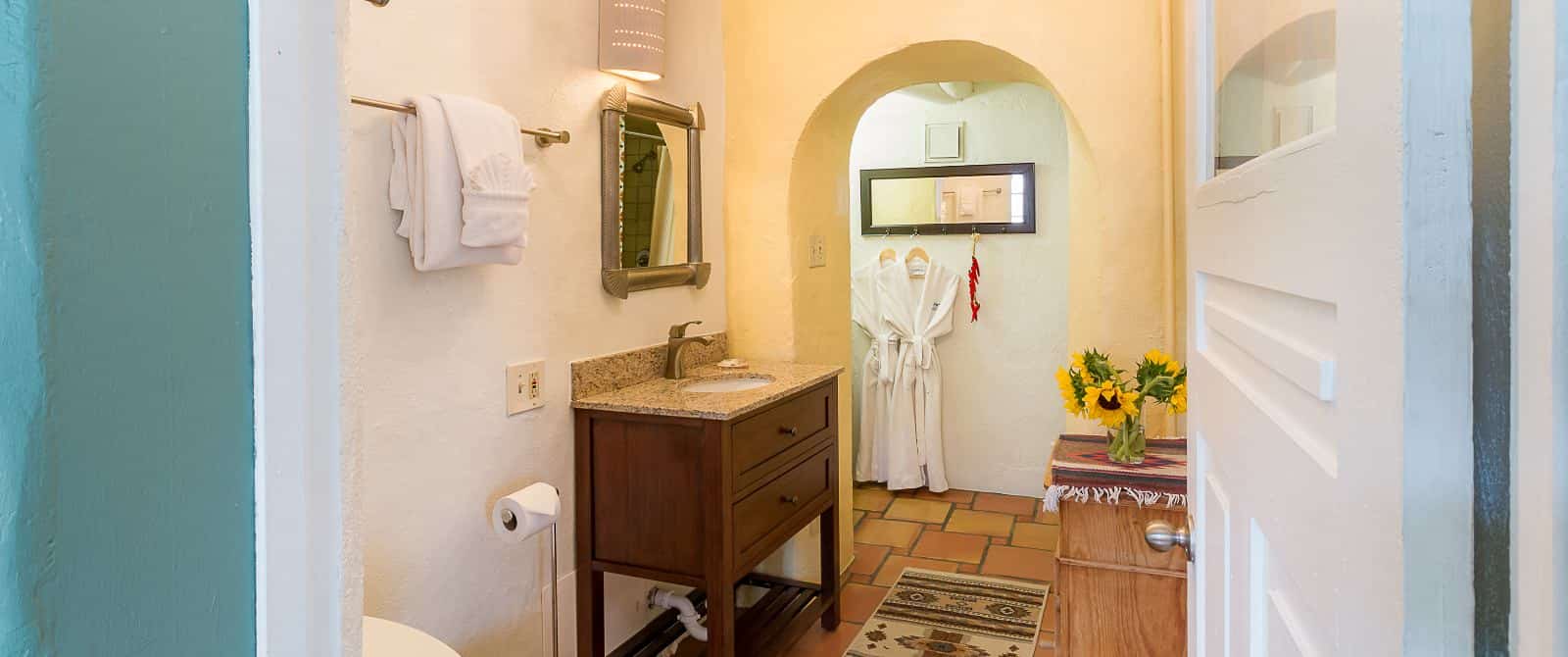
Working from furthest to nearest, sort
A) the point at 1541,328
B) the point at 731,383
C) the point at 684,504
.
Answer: the point at 731,383
the point at 684,504
the point at 1541,328

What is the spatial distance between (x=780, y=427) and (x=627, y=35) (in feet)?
3.71

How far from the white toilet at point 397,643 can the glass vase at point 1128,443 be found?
1426mm

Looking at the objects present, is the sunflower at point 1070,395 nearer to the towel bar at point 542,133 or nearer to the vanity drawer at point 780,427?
the vanity drawer at point 780,427

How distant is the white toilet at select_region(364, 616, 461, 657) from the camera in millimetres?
1468

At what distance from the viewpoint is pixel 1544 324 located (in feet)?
0.98

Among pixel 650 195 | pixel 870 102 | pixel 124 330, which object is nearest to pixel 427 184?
pixel 650 195

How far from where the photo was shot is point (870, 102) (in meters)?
3.55

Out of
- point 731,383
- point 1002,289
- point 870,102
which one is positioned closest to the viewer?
point 731,383

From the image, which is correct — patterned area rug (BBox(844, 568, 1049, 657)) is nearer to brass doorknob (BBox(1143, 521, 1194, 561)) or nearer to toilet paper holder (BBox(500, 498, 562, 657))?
toilet paper holder (BBox(500, 498, 562, 657))

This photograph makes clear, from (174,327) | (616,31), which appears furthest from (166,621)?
(616,31)

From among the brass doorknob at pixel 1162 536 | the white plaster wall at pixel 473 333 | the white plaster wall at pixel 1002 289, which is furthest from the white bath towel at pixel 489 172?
the white plaster wall at pixel 1002 289

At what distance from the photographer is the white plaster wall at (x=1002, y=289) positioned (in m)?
4.36

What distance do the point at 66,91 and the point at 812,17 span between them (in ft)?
9.22

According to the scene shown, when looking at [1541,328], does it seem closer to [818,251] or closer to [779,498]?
[779,498]
